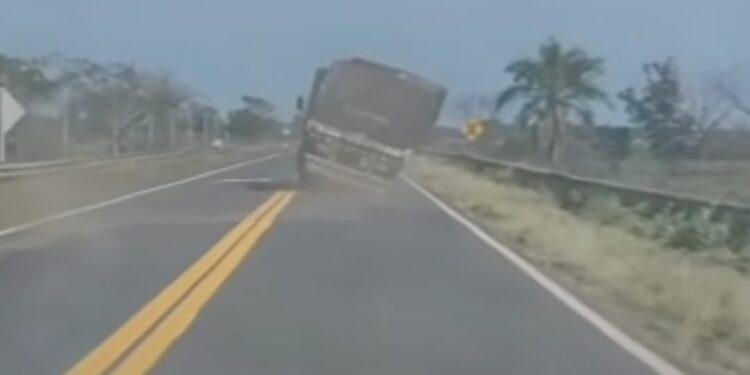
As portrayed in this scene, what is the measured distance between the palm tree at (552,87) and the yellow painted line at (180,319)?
4242 cm

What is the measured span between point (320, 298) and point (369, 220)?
47.7 ft

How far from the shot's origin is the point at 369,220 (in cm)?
2997

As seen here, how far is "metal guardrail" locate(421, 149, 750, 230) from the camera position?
876 inches

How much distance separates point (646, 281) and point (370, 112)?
24.7 metres

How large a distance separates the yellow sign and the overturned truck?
24.7 metres

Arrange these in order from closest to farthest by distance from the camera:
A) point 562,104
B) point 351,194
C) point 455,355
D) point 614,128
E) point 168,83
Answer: point 455,355
point 351,194
point 614,128
point 562,104
point 168,83

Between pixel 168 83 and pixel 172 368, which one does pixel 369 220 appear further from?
pixel 168 83

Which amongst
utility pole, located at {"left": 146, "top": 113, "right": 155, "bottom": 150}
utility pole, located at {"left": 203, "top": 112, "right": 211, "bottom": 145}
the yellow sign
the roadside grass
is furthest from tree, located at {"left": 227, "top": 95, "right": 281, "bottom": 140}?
the roadside grass

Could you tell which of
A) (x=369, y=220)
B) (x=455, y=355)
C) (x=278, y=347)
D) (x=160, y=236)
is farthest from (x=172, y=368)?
(x=369, y=220)

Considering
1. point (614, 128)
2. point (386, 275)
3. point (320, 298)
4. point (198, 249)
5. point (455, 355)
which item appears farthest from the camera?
point (614, 128)

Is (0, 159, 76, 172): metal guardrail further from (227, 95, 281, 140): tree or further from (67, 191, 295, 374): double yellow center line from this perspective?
(227, 95, 281, 140): tree

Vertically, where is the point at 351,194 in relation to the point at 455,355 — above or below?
below

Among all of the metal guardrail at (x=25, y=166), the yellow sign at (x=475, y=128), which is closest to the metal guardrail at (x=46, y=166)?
the metal guardrail at (x=25, y=166)

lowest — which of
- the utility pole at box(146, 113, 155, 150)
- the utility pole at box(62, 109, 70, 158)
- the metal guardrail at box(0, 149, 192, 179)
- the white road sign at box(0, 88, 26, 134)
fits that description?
the utility pole at box(146, 113, 155, 150)
